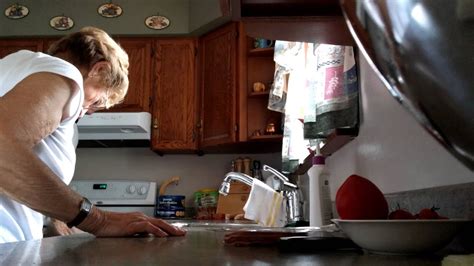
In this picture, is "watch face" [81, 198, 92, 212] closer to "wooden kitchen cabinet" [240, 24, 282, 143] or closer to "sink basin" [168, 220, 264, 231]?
"sink basin" [168, 220, 264, 231]

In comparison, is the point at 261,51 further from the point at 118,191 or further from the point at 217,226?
the point at 217,226

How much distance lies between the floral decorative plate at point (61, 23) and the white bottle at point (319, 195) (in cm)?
250

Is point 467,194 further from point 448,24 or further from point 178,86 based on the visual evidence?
point 178,86

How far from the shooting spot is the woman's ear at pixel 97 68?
1.17 metres

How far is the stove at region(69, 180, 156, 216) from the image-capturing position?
2902mm

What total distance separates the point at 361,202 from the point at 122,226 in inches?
18.9

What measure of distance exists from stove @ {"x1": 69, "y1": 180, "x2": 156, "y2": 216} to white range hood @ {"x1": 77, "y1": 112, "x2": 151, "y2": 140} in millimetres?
329

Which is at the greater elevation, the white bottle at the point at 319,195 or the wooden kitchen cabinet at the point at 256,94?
the wooden kitchen cabinet at the point at 256,94

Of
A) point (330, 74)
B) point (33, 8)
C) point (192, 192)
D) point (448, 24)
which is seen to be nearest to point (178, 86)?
point (192, 192)

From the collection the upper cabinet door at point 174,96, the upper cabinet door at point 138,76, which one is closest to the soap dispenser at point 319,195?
the upper cabinet door at point 174,96

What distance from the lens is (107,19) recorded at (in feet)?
10.1

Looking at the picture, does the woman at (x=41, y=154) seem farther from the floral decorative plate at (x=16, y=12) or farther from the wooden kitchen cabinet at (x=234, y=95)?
the floral decorative plate at (x=16, y=12)

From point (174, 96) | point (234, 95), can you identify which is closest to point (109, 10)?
point (174, 96)

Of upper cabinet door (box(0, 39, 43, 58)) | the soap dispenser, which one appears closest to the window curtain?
the soap dispenser
